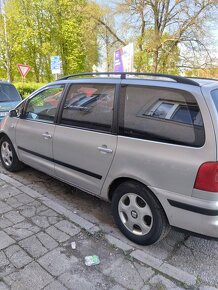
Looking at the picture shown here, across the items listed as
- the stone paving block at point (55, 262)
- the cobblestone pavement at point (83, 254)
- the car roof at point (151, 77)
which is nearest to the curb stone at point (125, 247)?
the cobblestone pavement at point (83, 254)

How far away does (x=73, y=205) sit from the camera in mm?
3471

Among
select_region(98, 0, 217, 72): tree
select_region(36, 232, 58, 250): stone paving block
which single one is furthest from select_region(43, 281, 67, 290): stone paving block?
select_region(98, 0, 217, 72): tree

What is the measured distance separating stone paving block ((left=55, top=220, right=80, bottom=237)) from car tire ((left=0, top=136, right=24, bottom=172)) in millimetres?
1788

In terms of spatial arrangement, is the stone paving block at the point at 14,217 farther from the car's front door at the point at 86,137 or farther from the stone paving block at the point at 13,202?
the car's front door at the point at 86,137

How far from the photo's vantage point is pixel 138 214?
103 inches

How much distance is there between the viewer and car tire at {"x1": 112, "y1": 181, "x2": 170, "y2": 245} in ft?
8.07

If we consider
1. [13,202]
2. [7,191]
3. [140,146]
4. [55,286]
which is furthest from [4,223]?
[140,146]

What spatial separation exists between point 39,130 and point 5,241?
1543 millimetres

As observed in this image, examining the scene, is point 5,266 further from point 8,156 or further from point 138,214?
point 8,156

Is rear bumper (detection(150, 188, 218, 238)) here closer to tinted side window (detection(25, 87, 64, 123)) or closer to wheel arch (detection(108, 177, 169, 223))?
wheel arch (detection(108, 177, 169, 223))

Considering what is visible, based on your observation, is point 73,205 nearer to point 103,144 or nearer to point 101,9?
point 103,144

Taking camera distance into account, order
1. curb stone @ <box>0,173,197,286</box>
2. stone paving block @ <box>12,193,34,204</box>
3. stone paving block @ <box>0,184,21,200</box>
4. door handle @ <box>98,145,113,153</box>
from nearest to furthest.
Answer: curb stone @ <box>0,173,197,286</box>
door handle @ <box>98,145,113,153</box>
stone paving block @ <box>12,193,34,204</box>
stone paving block @ <box>0,184,21,200</box>

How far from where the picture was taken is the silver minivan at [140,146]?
2.14 m

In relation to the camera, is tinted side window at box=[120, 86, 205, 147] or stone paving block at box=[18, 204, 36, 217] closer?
tinted side window at box=[120, 86, 205, 147]
